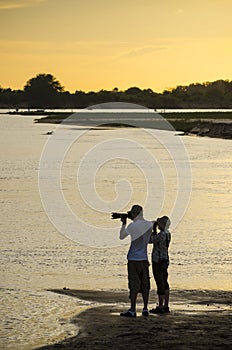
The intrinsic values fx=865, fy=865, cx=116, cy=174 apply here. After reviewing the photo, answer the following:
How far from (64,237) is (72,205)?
7730mm

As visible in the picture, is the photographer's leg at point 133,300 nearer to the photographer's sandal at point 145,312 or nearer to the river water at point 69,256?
the photographer's sandal at point 145,312

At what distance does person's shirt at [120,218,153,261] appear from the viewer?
42.7ft

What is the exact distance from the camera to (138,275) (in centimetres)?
1327

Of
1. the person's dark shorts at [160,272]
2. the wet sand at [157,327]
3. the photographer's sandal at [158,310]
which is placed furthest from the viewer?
the photographer's sandal at [158,310]

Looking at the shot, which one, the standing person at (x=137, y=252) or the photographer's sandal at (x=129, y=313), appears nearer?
the standing person at (x=137, y=252)

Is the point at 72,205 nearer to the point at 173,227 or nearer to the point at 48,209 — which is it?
the point at 48,209

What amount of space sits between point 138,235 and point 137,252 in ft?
1.02

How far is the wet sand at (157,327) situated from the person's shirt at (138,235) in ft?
3.26

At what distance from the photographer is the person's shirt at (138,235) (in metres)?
13.0

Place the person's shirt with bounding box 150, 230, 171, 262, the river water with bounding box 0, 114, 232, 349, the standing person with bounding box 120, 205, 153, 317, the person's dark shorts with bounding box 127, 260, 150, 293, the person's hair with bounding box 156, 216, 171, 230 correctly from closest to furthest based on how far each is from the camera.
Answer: the standing person with bounding box 120, 205, 153, 317 → the person's dark shorts with bounding box 127, 260, 150, 293 → the person's hair with bounding box 156, 216, 171, 230 → the person's shirt with bounding box 150, 230, 171, 262 → the river water with bounding box 0, 114, 232, 349

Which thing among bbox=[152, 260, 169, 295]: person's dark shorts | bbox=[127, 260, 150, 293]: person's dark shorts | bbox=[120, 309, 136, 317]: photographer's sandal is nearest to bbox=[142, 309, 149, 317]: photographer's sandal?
bbox=[120, 309, 136, 317]: photographer's sandal

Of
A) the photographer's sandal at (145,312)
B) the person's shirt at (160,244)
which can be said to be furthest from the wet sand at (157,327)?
the person's shirt at (160,244)

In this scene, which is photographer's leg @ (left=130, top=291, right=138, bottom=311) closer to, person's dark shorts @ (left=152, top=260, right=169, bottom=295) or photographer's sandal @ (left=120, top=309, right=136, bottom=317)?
photographer's sandal @ (left=120, top=309, right=136, bottom=317)

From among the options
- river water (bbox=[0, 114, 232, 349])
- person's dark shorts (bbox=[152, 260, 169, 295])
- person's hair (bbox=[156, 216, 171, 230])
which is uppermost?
person's hair (bbox=[156, 216, 171, 230])
